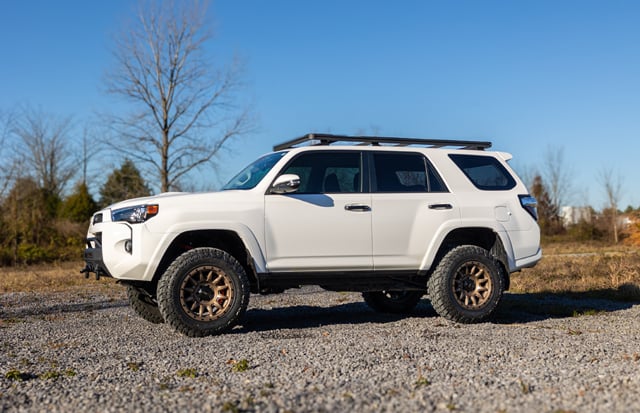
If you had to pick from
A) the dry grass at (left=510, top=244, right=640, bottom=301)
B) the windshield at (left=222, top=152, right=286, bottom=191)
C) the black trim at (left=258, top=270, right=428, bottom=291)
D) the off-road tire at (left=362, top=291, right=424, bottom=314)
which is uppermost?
the windshield at (left=222, top=152, right=286, bottom=191)

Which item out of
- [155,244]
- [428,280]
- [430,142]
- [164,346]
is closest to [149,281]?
[155,244]

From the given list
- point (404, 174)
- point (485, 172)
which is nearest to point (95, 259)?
point (404, 174)

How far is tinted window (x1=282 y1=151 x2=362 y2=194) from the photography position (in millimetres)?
7230

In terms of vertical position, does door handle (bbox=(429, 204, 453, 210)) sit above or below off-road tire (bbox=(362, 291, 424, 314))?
above

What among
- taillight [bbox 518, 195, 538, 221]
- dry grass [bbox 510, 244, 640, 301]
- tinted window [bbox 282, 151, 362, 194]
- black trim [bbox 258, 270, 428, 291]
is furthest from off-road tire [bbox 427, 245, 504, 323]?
dry grass [bbox 510, 244, 640, 301]

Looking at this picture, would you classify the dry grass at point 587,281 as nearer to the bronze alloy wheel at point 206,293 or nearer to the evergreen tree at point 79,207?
the bronze alloy wheel at point 206,293

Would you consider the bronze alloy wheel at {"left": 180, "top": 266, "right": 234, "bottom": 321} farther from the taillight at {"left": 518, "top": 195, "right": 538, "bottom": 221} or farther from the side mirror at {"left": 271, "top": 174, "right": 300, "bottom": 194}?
the taillight at {"left": 518, "top": 195, "right": 538, "bottom": 221}

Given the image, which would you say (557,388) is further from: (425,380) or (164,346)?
(164,346)

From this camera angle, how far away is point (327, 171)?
7387 mm

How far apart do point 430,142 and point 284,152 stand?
1821mm

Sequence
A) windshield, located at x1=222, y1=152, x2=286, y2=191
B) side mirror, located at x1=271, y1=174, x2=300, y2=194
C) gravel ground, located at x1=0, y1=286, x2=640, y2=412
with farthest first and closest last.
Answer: windshield, located at x1=222, y1=152, x2=286, y2=191
side mirror, located at x1=271, y1=174, x2=300, y2=194
gravel ground, located at x1=0, y1=286, x2=640, y2=412

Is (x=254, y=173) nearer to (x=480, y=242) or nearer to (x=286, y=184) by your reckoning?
(x=286, y=184)

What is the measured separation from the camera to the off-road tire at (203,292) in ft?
21.2

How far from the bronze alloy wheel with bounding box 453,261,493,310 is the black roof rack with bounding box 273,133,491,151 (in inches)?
60.2
